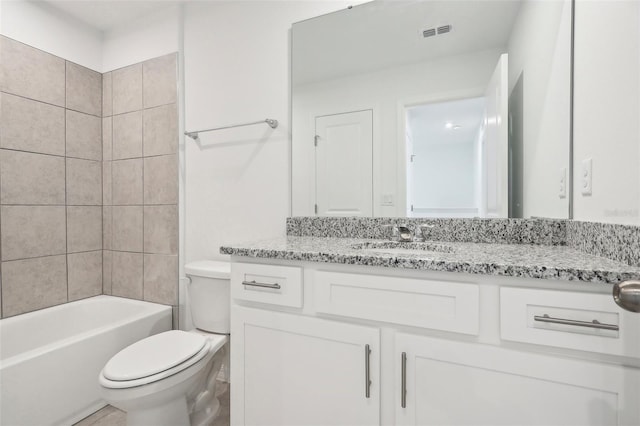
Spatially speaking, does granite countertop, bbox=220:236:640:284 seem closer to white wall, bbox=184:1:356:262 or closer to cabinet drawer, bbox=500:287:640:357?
cabinet drawer, bbox=500:287:640:357

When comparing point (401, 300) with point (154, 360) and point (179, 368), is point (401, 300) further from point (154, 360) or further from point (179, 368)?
point (154, 360)

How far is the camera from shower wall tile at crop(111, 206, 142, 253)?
7.28 ft

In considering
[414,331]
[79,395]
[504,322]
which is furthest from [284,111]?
[79,395]

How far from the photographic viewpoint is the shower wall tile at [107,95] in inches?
92.0

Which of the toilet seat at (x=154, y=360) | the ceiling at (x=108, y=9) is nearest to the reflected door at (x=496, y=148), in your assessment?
the toilet seat at (x=154, y=360)

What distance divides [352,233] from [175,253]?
1234mm

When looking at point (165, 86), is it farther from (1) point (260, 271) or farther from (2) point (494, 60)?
(2) point (494, 60)

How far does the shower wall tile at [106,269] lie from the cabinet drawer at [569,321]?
2521 mm

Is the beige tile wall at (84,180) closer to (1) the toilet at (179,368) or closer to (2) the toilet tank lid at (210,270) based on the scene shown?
(2) the toilet tank lid at (210,270)

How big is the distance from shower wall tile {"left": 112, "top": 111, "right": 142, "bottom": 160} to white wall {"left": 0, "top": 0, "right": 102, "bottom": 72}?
48 cm

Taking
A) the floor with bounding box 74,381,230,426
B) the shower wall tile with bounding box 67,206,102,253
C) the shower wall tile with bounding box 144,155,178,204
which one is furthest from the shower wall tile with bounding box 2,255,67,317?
the floor with bounding box 74,381,230,426

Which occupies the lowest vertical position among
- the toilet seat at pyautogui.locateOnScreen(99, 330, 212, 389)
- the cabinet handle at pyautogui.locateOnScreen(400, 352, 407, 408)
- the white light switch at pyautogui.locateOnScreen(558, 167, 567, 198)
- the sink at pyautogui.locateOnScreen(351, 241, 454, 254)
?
the toilet seat at pyautogui.locateOnScreen(99, 330, 212, 389)

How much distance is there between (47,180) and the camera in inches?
80.2

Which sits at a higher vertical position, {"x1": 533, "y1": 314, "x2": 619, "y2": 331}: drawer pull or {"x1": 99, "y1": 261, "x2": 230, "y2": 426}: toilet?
{"x1": 533, "y1": 314, "x2": 619, "y2": 331}: drawer pull
